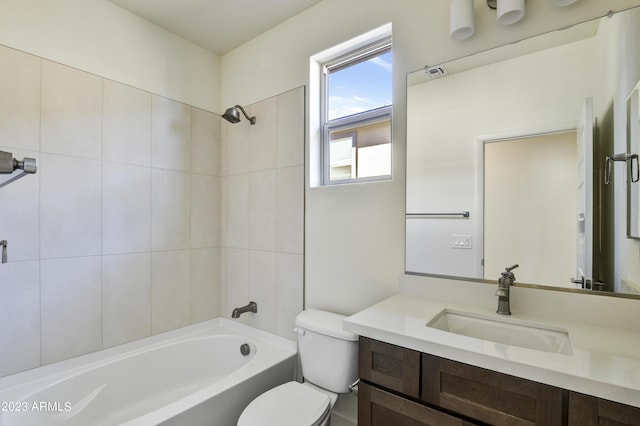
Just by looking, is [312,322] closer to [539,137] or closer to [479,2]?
[539,137]

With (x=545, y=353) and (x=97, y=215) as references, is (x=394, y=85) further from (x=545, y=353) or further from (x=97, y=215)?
(x=97, y=215)

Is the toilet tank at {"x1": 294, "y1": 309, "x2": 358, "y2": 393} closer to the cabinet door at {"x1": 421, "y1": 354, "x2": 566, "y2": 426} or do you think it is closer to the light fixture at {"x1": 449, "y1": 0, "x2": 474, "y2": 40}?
the cabinet door at {"x1": 421, "y1": 354, "x2": 566, "y2": 426}

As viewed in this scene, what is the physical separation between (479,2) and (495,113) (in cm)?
49

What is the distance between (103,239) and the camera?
1.91 metres

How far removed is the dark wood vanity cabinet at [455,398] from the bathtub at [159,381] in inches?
30.6

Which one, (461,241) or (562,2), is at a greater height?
(562,2)

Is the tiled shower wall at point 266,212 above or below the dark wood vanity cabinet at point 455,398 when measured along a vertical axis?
above

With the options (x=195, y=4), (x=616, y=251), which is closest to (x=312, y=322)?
(x=616, y=251)

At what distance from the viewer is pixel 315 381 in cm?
163

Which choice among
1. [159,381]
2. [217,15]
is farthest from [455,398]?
[217,15]

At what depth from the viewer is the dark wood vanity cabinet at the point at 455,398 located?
0.79 m

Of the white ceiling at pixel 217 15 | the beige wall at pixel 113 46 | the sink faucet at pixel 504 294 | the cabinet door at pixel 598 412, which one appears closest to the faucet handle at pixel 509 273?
the sink faucet at pixel 504 294

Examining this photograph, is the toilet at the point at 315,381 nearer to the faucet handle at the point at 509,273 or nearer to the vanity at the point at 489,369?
the vanity at the point at 489,369

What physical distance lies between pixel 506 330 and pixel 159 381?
199 cm
